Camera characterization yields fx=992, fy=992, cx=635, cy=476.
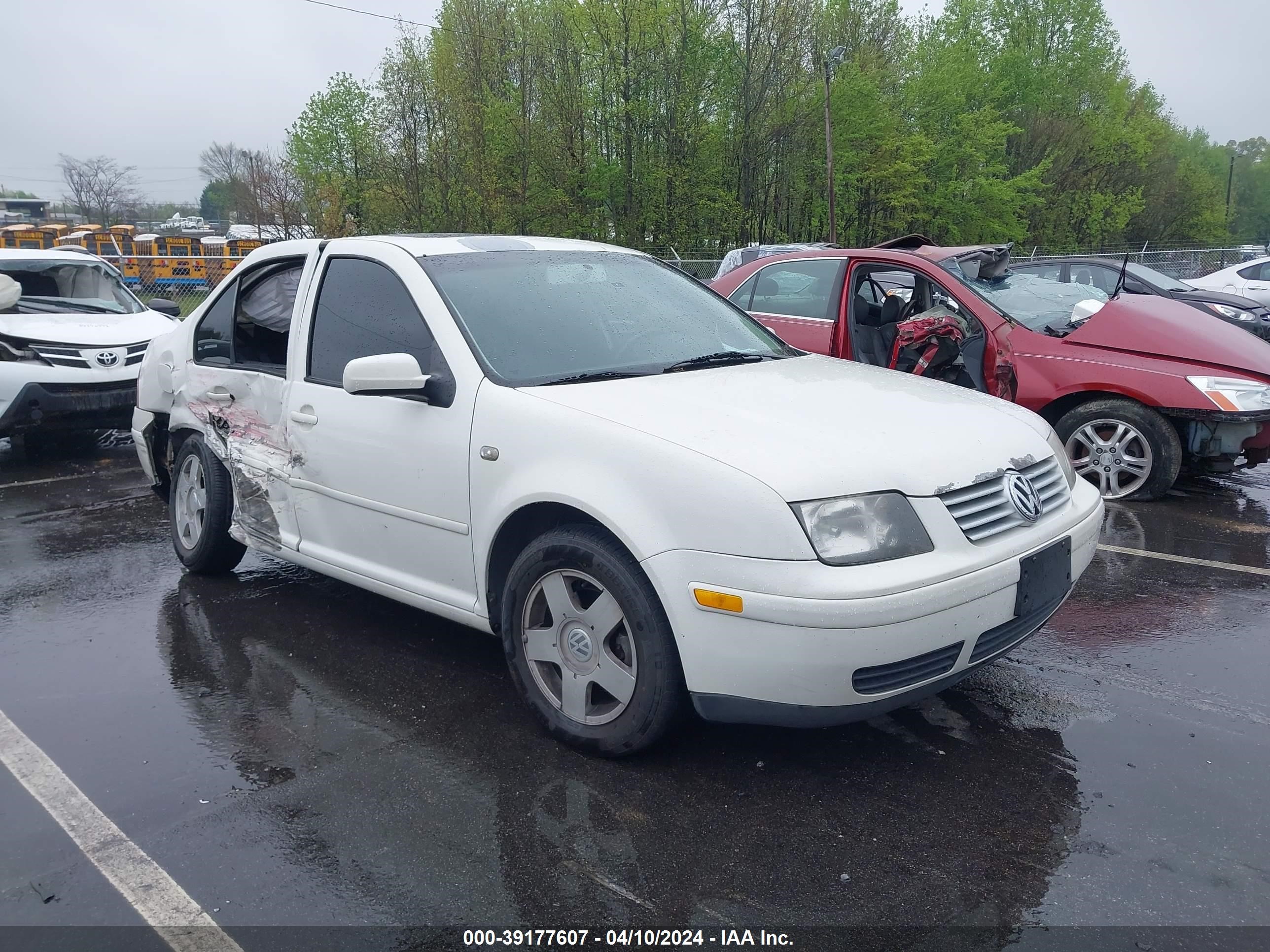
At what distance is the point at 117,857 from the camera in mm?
2719

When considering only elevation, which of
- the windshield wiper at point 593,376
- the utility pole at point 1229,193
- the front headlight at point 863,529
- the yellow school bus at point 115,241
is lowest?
the front headlight at point 863,529

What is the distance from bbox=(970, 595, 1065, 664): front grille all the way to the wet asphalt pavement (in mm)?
394

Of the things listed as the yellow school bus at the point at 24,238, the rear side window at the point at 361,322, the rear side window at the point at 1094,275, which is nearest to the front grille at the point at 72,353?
the rear side window at the point at 361,322

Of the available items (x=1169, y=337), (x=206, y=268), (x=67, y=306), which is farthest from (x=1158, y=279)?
(x=206, y=268)

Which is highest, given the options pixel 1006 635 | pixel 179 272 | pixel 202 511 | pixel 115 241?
pixel 115 241

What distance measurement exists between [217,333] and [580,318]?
218 cm

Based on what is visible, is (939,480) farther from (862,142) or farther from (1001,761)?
(862,142)

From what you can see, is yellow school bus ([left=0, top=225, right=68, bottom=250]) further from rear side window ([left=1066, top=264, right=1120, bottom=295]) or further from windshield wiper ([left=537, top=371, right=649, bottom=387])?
windshield wiper ([left=537, top=371, right=649, bottom=387])

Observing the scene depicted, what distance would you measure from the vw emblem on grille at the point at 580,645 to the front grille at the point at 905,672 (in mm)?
837

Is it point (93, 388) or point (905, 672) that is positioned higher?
point (93, 388)

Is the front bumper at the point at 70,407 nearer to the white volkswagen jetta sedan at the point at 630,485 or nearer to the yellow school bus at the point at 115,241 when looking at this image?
the white volkswagen jetta sedan at the point at 630,485

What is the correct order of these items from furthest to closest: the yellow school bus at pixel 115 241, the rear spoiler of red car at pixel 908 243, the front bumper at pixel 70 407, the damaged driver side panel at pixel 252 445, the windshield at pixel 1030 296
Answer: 1. the yellow school bus at pixel 115 241
2. the front bumper at pixel 70 407
3. the rear spoiler of red car at pixel 908 243
4. the windshield at pixel 1030 296
5. the damaged driver side panel at pixel 252 445

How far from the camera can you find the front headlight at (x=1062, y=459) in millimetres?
3510

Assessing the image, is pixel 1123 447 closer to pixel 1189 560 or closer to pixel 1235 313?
pixel 1189 560
